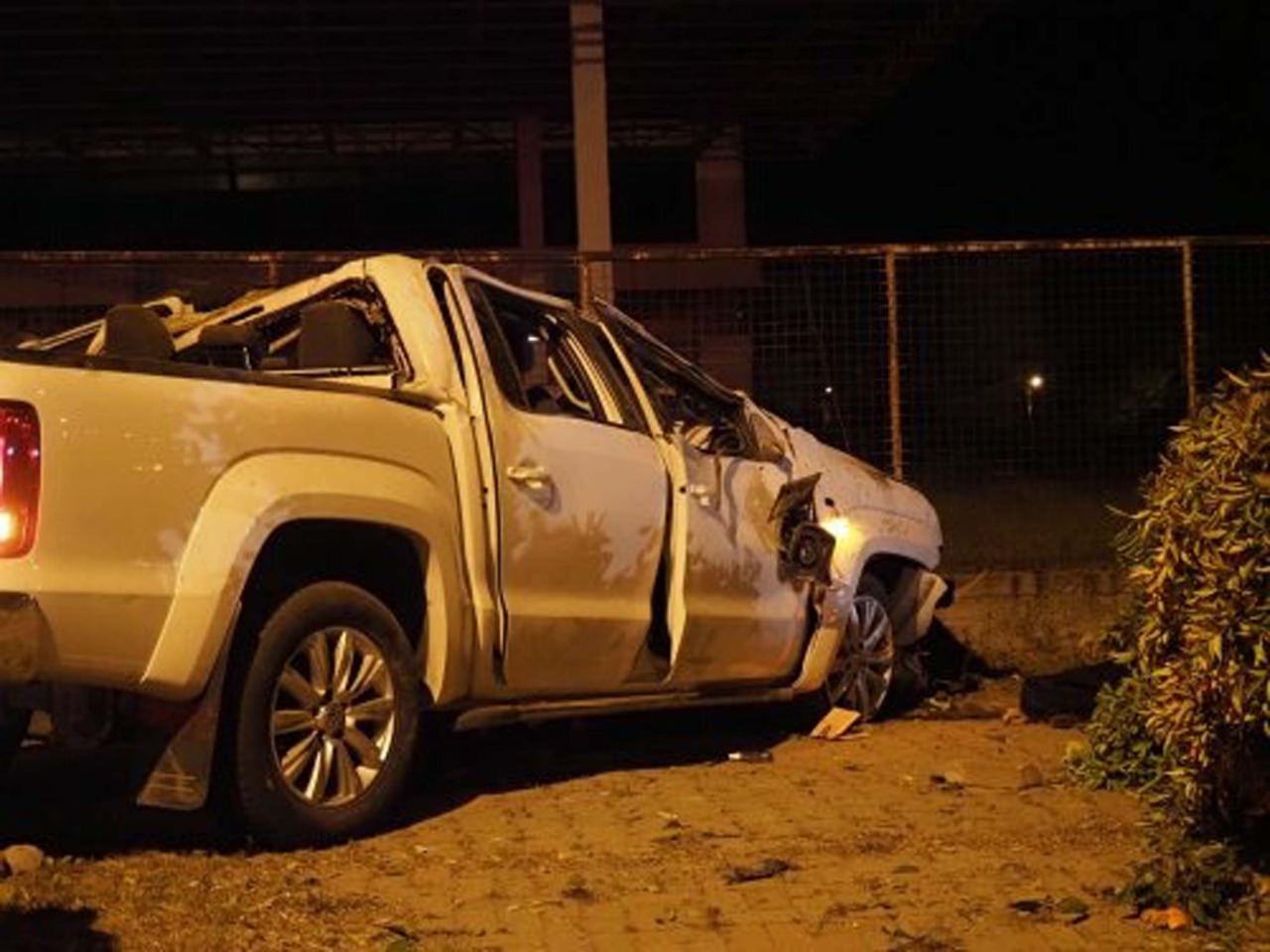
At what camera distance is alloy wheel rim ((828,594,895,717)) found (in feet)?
25.3

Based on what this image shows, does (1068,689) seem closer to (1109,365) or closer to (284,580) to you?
(284,580)

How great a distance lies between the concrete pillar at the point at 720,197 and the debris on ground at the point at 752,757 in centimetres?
1790

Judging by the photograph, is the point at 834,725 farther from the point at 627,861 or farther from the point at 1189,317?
the point at 1189,317

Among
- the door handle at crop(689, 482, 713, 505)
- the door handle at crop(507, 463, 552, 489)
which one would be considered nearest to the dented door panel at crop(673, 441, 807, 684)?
the door handle at crop(689, 482, 713, 505)

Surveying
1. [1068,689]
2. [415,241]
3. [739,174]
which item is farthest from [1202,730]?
[415,241]

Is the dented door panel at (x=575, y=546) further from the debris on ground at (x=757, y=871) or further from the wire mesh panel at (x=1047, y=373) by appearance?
the wire mesh panel at (x=1047, y=373)

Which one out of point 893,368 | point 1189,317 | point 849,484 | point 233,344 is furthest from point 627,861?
point 1189,317

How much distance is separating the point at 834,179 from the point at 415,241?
11.5 meters

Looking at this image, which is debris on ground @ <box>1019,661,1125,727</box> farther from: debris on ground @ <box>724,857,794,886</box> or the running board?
debris on ground @ <box>724,857,794,886</box>

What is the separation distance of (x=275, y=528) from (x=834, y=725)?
127 inches

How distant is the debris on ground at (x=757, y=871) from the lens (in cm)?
516

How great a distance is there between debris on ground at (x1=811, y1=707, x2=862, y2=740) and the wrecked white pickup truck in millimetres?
115

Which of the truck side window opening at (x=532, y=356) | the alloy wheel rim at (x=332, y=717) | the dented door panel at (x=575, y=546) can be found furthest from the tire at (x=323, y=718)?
the truck side window opening at (x=532, y=356)

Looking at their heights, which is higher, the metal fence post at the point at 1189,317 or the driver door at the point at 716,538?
the metal fence post at the point at 1189,317
